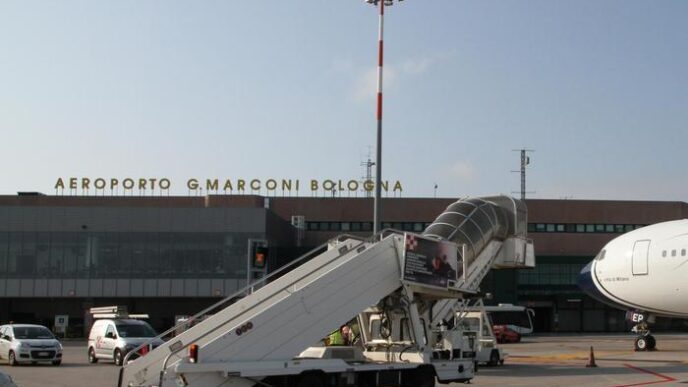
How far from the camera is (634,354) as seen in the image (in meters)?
36.9

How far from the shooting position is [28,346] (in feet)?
99.3

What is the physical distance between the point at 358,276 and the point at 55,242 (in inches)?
2179

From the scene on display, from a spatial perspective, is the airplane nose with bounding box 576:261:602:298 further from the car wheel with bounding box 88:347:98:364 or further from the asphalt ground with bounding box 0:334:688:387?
the car wheel with bounding box 88:347:98:364

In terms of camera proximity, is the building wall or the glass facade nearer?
the building wall

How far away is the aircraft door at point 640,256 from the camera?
36.1 metres

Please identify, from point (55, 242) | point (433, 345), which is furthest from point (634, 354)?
point (55, 242)

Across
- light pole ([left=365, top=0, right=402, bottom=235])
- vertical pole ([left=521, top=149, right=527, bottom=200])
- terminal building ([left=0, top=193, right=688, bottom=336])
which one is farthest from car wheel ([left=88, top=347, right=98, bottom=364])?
vertical pole ([left=521, top=149, right=527, bottom=200])

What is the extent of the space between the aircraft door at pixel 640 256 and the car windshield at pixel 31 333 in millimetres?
23741

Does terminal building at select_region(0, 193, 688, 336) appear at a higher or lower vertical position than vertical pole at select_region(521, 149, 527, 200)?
lower

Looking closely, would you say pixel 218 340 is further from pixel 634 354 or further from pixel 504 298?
pixel 504 298

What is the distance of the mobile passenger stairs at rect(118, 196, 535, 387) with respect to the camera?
15188 millimetres

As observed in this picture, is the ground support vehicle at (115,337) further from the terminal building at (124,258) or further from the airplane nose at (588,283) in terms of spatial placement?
the terminal building at (124,258)

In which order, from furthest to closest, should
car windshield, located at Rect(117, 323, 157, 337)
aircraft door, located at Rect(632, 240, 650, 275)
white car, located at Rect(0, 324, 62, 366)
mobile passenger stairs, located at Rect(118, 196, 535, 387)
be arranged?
aircraft door, located at Rect(632, 240, 650, 275) → car windshield, located at Rect(117, 323, 157, 337) → white car, located at Rect(0, 324, 62, 366) → mobile passenger stairs, located at Rect(118, 196, 535, 387)

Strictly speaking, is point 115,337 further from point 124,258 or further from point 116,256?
point 116,256
